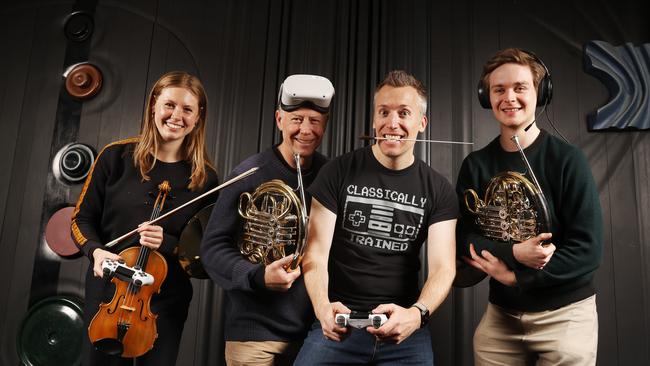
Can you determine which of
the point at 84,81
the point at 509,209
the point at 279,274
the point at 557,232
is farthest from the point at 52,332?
the point at 557,232

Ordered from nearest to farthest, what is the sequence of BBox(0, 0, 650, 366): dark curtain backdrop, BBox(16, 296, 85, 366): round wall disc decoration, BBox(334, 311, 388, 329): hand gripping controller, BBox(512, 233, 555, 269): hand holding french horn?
BBox(334, 311, 388, 329): hand gripping controller → BBox(512, 233, 555, 269): hand holding french horn → BBox(0, 0, 650, 366): dark curtain backdrop → BBox(16, 296, 85, 366): round wall disc decoration

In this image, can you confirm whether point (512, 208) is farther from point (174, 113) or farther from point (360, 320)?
point (174, 113)

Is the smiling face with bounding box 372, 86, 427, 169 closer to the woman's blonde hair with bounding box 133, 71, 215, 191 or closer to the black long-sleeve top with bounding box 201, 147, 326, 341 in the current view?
the black long-sleeve top with bounding box 201, 147, 326, 341

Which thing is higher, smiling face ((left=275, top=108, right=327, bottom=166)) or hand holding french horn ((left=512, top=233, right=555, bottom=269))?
smiling face ((left=275, top=108, right=327, bottom=166))

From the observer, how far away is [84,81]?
2.98 m

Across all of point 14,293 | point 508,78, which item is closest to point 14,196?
point 14,293

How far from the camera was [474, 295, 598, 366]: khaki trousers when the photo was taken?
1.61 m

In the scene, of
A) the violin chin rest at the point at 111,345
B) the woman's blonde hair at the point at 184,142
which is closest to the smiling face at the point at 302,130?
the woman's blonde hair at the point at 184,142

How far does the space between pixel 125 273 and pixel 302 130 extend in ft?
2.65

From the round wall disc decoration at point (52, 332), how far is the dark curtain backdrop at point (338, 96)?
0.07 metres

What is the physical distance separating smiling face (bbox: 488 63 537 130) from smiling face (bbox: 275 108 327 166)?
2.07ft

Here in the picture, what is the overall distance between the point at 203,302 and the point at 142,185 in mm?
776

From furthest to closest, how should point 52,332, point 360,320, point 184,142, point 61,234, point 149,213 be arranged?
point 61,234 → point 52,332 → point 184,142 → point 149,213 → point 360,320

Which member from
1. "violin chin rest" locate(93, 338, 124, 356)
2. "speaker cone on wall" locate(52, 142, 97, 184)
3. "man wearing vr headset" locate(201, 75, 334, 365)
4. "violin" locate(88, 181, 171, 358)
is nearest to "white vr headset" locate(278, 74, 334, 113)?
"man wearing vr headset" locate(201, 75, 334, 365)
